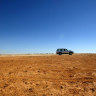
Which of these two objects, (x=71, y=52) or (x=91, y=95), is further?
(x=71, y=52)

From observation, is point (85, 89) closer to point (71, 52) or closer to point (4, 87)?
point (4, 87)

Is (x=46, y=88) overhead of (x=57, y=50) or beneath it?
beneath

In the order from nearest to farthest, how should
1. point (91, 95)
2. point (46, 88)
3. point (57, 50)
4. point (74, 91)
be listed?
1. point (91, 95)
2. point (74, 91)
3. point (46, 88)
4. point (57, 50)

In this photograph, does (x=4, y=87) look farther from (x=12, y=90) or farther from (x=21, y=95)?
(x=21, y=95)

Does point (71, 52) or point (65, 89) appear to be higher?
point (71, 52)

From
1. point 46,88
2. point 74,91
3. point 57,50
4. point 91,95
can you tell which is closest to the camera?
point 91,95

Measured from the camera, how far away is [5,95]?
15.0 feet

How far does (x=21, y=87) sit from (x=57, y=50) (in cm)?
2880

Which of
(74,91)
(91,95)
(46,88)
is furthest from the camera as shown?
(46,88)

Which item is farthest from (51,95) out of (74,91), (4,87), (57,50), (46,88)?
(57,50)

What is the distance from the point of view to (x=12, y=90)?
16.6 ft

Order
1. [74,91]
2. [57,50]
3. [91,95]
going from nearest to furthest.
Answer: [91,95] < [74,91] < [57,50]

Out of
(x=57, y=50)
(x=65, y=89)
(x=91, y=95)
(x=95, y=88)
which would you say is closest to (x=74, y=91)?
(x=65, y=89)

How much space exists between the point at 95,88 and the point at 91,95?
80cm
